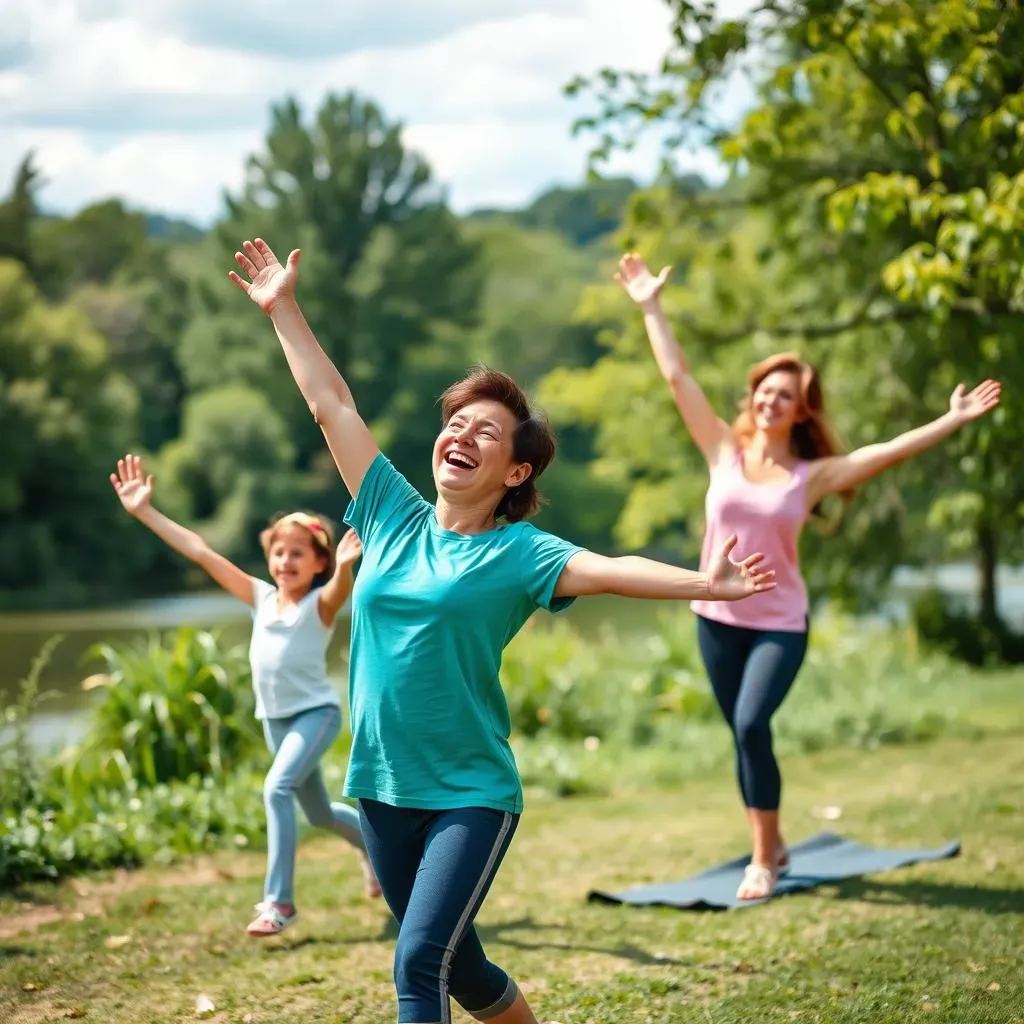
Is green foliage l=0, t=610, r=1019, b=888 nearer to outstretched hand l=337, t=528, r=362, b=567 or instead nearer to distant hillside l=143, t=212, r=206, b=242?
outstretched hand l=337, t=528, r=362, b=567

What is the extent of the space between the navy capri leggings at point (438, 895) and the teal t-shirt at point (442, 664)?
6cm

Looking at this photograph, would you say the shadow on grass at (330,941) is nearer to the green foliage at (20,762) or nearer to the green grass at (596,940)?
the green grass at (596,940)

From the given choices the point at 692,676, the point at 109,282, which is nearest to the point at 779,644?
the point at 692,676

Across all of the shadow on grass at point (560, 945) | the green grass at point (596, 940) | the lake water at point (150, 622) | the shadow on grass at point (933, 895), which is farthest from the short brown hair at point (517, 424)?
the lake water at point (150, 622)

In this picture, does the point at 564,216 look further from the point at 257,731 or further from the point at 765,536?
the point at 765,536

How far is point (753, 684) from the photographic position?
18.5 feet

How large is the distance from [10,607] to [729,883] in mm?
28932

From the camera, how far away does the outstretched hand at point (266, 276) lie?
3.84 meters

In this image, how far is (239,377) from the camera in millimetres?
49906

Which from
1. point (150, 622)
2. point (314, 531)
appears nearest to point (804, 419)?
point (314, 531)

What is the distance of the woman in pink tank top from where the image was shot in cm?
566

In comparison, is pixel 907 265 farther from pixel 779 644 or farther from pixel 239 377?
pixel 239 377

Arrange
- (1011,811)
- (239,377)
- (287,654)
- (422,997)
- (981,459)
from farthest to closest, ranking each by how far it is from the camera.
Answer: (239,377)
(981,459)
(1011,811)
(287,654)
(422,997)

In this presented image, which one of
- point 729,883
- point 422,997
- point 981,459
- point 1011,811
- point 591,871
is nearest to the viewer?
point 422,997
